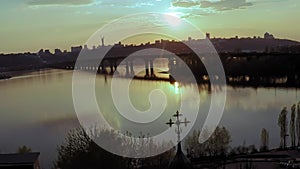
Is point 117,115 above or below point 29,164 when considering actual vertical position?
below

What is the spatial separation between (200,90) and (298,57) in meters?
5.43

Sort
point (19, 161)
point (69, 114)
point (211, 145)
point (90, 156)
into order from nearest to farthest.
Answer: point (19, 161)
point (90, 156)
point (211, 145)
point (69, 114)

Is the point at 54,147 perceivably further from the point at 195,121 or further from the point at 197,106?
the point at 197,106

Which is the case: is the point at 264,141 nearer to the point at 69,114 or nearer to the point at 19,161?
the point at 69,114

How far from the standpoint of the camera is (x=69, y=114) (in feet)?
36.0

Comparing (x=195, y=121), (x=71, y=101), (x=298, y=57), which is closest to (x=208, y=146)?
(x=195, y=121)

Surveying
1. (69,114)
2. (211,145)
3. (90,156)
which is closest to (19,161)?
(90,156)

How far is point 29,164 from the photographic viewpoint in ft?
9.51

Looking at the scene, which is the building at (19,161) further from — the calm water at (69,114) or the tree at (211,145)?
the tree at (211,145)

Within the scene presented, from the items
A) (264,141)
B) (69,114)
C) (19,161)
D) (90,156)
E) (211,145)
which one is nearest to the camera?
(19,161)

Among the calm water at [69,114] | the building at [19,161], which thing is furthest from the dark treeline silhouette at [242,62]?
the building at [19,161]

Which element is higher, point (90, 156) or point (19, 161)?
point (19, 161)

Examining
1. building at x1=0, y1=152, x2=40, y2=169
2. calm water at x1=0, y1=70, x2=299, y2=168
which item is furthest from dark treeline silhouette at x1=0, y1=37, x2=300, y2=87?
building at x1=0, y1=152, x2=40, y2=169

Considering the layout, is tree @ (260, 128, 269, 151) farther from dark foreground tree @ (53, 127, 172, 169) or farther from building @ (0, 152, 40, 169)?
building @ (0, 152, 40, 169)
